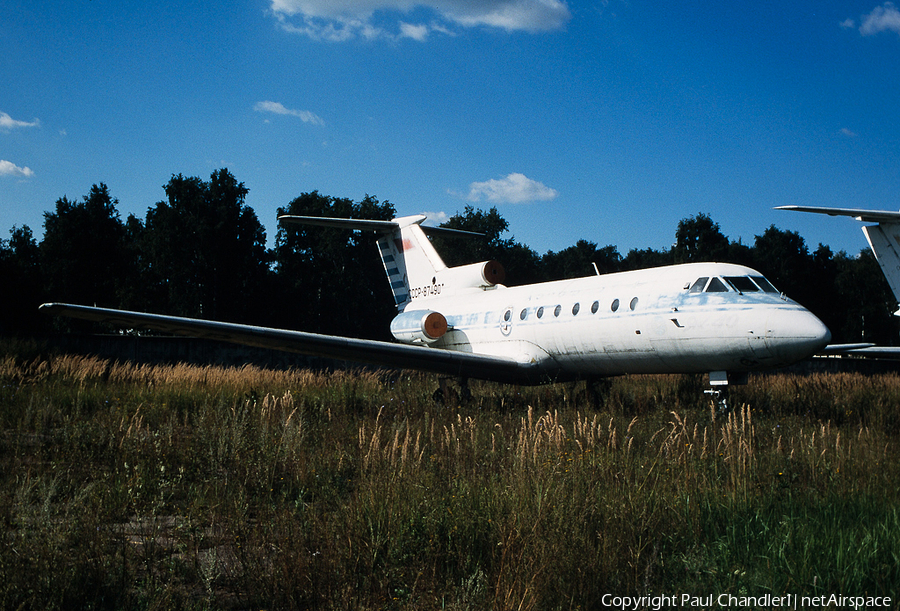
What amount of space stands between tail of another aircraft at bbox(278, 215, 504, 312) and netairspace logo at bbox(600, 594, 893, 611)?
13.2 meters

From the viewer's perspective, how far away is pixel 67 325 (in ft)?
168

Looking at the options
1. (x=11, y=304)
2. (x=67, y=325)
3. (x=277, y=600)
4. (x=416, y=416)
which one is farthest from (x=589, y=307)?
(x=67, y=325)

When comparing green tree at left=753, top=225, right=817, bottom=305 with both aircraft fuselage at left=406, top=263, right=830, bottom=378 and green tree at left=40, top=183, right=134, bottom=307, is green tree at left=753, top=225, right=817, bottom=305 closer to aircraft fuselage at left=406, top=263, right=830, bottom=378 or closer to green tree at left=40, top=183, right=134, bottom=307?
aircraft fuselage at left=406, top=263, right=830, bottom=378

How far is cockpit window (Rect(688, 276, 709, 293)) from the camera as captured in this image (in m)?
9.98

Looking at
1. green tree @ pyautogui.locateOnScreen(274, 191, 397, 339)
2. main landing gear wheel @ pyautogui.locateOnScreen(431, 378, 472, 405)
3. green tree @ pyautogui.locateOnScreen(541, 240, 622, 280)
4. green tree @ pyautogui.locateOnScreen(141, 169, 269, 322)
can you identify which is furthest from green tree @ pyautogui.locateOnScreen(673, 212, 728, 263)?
main landing gear wheel @ pyautogui.locateOnScreen(431, 378, 472, 405)

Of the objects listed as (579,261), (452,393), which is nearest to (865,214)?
(452,393)

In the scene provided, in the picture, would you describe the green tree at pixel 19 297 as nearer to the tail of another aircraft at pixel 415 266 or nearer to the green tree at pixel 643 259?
the tail of another aircraft at pixel 415 266

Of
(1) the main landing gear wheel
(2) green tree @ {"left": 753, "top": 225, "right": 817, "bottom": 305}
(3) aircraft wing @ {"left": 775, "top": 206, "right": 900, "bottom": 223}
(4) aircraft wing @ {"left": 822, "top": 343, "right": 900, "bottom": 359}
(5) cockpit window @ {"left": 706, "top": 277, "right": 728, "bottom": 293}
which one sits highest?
(2) green tree @ {"left": 753, "top": 225, "right": 817, "bottom": 305}

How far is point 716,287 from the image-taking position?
988cm

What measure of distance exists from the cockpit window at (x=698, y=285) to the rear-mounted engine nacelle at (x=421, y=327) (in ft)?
22.3

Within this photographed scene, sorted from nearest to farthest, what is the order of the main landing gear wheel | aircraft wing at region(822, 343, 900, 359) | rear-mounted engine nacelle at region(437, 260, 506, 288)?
aircraft wing at region(822, 343, 900, 359) → the main landing gear wheel → rear-mounted engine nacelle at region(437, 260, 506, 288)

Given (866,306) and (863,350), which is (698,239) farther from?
(863,350)

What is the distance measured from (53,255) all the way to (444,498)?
58.8 metres

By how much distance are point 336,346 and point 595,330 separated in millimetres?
4958
